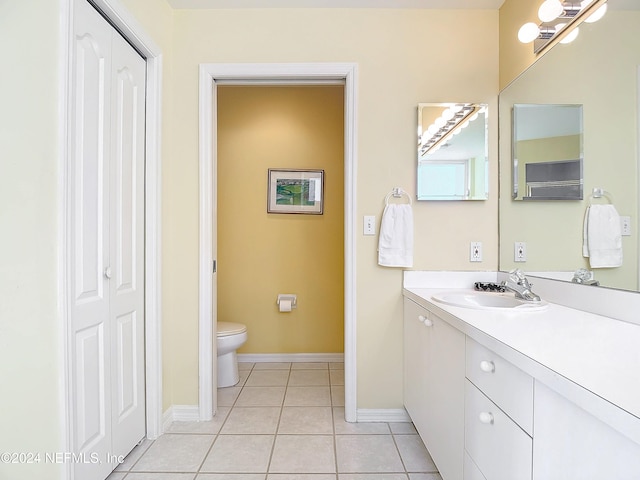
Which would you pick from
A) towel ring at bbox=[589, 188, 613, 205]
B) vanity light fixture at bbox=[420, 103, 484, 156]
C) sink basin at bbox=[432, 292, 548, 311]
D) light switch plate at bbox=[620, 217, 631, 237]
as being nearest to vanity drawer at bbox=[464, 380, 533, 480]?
sink basin at bbox=[432, 292, 548, 311]

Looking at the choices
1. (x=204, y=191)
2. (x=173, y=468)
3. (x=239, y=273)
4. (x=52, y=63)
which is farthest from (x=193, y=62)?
(x=173, y=468)

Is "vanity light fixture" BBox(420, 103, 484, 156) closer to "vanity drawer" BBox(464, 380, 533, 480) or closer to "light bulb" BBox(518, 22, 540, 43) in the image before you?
"light bulb" BBox(518, 22, 540, 43)

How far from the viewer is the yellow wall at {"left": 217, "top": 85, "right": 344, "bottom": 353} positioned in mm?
3049

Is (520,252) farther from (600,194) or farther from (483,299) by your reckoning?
(600,194)

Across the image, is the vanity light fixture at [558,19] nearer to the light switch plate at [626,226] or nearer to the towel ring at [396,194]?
the light switch plate at [626,226]

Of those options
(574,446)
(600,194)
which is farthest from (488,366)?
(600,194)

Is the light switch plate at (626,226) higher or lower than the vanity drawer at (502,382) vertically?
higher

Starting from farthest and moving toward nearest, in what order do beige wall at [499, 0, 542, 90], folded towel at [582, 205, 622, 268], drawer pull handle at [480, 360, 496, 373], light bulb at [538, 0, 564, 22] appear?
beige wall at [499, 0, 542, 90], light bulb at [538, 0, 564, 22], folded towel at [582, 205, 622, 268], drawer pull handle at [480, 360, 496, 373]

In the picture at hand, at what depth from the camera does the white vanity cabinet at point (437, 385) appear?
126cm

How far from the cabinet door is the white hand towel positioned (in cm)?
121

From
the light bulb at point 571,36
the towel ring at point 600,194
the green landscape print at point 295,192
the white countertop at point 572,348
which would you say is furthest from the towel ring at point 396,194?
the green landscape print at point 295,192

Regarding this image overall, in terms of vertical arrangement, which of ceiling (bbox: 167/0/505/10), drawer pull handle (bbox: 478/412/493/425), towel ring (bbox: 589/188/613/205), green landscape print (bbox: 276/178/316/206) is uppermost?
ceiling (bbox: 167/0/505/10)

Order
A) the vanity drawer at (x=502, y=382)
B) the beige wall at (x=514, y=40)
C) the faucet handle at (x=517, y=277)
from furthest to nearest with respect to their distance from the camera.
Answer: the beige wall at (x=514, y=40) < the faucet handle at (x=517, y=277) < the vanity drawer at (x=502, y=382)

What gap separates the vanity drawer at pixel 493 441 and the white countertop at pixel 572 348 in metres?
0.19
